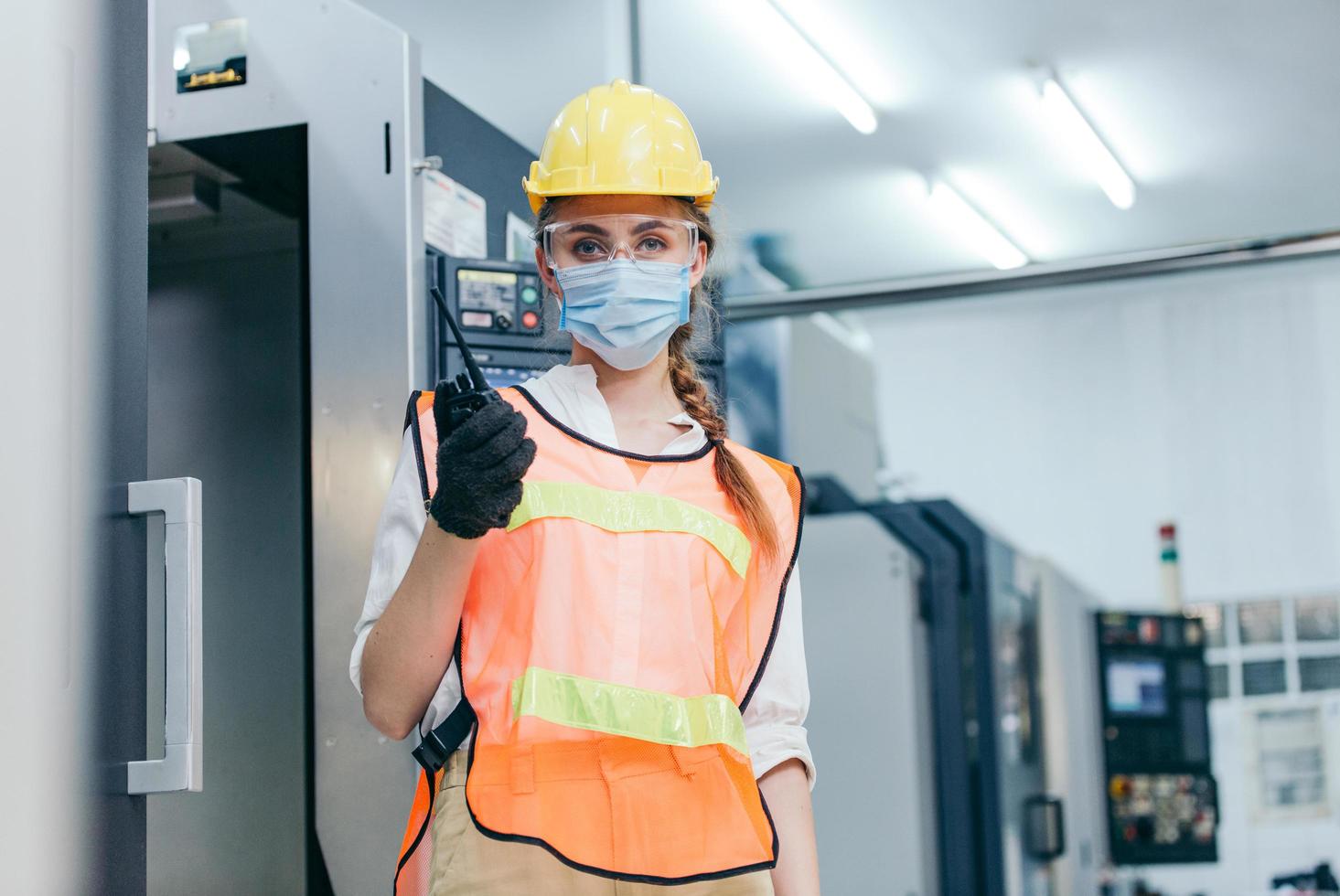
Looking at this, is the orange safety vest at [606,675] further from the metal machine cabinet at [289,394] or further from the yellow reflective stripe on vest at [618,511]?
the metal machine cabinet at [289,394]

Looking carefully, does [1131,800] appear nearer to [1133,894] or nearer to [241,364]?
[1133,894]

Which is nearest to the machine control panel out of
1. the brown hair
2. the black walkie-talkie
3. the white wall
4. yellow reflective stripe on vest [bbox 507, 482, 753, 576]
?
the brown hair

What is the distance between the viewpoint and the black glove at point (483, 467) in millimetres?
1278

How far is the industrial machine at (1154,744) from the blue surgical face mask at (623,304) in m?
4.26

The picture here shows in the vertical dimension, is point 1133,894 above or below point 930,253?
below

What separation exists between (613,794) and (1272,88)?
543 cm

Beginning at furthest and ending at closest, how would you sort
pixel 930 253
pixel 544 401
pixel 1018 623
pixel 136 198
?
pixel 930 253, pixel 1018 623, pixel 544 401, pixel 136 198

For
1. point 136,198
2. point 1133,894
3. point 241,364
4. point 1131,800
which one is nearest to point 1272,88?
point 1131,800

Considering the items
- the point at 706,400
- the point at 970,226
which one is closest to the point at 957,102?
the point at 970,226

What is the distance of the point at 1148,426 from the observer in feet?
27.8

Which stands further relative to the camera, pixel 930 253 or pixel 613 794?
pixel 930 253

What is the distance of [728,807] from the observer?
1451 millimetres

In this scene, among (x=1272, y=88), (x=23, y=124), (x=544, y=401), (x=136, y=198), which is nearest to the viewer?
(x=23, y=124)

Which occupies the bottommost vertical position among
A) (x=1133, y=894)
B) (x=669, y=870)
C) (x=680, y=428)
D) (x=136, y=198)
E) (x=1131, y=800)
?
(x=1133, y=894)
